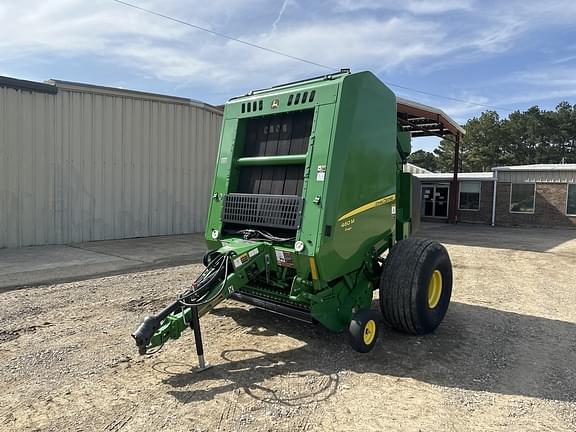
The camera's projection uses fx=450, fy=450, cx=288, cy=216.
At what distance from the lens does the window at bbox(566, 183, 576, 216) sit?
1994 centimetres

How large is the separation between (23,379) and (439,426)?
324cm

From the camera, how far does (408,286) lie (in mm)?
4508

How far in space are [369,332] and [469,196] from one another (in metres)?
20.9

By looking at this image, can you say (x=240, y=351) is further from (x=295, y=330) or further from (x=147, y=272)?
(x=147, y=272)

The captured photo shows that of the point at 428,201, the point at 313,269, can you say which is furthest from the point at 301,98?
the point at 428,201

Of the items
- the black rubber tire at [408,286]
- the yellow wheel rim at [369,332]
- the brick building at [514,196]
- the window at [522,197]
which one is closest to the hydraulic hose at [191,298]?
the yellow wheel rim at [369,332]

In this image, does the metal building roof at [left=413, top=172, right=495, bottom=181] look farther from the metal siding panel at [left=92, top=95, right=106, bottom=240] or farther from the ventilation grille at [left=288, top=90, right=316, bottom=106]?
the ventilation grille at [left=288, top=90, right=316, bottom=106]

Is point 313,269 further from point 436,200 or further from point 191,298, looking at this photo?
point 436,200

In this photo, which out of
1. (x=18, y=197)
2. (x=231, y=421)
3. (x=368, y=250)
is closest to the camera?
(x=231, y=421)

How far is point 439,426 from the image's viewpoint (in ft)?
10.2

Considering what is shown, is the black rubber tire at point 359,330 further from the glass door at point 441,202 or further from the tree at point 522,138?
the tree at point 522,138

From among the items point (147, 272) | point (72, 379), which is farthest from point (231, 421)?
point (147, 272)

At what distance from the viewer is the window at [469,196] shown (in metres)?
22.8

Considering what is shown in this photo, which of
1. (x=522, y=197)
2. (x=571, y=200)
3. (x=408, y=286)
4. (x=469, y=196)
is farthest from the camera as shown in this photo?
(x=469, y=196)
